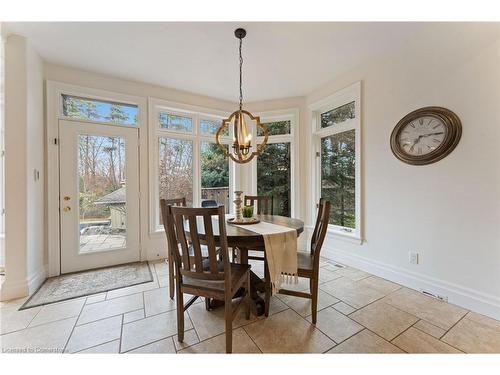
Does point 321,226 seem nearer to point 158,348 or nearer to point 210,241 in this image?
point 210,241

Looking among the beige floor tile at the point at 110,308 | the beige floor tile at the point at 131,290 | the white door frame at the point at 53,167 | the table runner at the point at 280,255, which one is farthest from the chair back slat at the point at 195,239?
the white door frame at the point at 53,167

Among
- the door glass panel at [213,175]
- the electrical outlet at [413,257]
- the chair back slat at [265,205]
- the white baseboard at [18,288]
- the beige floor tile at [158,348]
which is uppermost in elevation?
the door glass panel at [213,175]

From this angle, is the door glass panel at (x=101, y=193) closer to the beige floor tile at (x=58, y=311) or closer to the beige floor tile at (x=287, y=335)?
the beige floor tile at (x=58, y=311)

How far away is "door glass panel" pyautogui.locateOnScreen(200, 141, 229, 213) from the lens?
3941mm

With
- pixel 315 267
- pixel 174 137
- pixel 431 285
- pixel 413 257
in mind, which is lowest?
pixel 431 285

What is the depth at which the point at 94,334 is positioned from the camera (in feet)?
5.54

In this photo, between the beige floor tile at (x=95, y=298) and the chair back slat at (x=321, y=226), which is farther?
the beige floor tile at (x=95, y=298)

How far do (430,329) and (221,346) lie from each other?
5.45 feet

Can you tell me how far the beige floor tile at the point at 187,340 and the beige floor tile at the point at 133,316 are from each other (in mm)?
468

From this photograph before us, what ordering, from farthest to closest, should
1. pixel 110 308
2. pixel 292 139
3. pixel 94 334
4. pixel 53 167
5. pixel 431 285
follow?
pixel 292 139 → pixel 53 167 → pixel 431 285 → pixel 110 308 → pixel 94 334

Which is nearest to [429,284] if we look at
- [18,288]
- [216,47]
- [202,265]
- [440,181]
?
[440,181]

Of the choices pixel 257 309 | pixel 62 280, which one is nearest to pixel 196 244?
pixel 257 309

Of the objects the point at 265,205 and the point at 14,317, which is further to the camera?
the point at 265,205

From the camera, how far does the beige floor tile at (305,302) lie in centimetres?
202
